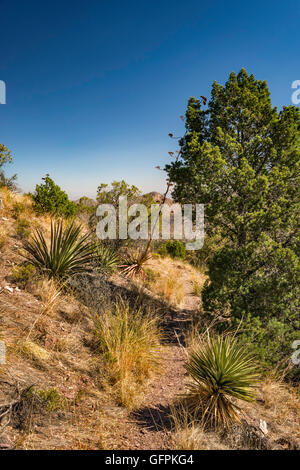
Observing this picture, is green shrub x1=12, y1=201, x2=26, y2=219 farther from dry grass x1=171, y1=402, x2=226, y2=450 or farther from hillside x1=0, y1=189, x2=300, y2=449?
dry grass x1=171, y1=402, x2=226, y2=450

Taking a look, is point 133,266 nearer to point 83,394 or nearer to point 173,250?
point 83,394

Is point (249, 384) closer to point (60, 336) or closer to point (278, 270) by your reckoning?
point (278, 270)

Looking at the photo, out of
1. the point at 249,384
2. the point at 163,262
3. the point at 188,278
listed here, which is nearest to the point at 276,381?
the point at 249,384

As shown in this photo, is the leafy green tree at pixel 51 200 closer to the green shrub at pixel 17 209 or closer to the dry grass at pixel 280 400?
the green shrub at pixel 17 209

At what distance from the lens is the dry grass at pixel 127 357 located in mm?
3821

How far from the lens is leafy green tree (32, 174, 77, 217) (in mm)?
11234

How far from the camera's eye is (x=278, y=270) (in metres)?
5.45

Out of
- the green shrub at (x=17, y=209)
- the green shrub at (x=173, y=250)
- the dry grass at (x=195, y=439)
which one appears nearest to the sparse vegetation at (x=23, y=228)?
the green shrub at (x=17, y=209)

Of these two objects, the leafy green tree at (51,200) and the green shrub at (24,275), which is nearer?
the green shrub at (24,275)

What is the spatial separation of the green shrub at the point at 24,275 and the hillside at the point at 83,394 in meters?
0.02

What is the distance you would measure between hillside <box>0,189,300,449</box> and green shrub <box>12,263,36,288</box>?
2 cm

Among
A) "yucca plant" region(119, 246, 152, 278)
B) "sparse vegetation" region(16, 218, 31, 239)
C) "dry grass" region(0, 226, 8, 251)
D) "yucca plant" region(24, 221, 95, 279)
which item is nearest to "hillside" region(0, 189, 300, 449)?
"yucca plant" region(24, 221, 95, 279)

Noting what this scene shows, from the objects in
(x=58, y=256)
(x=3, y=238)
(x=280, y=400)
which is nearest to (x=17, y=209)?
(x=3, y=238)

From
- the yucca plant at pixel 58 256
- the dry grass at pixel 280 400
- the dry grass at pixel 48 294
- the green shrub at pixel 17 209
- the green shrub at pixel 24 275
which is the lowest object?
the dry grass at pixel 280 400
